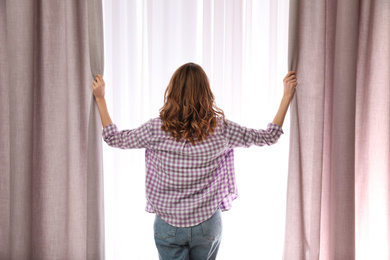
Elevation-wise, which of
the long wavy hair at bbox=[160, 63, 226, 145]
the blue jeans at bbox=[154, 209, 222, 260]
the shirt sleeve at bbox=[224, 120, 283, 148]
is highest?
the long wavy hair at bbox=[160, 63, 226, 145]

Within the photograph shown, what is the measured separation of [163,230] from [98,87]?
76cm

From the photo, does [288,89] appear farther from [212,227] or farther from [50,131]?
[50,131]

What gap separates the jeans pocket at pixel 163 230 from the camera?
1.47 metres

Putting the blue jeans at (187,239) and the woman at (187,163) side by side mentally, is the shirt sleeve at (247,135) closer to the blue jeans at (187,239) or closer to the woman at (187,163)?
the woman at (187,163)

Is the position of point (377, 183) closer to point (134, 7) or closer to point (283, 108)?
point (283, 108)

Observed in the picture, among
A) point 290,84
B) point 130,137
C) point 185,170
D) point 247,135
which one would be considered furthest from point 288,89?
point 130,137

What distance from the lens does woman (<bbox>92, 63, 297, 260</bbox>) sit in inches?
A: 57.2

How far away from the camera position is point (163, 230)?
1486 mm

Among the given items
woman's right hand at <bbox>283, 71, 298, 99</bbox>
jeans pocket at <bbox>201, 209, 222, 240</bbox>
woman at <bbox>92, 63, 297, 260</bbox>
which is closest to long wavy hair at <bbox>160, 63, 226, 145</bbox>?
woman at <bbox>92, 63, 297, 260</bbox>

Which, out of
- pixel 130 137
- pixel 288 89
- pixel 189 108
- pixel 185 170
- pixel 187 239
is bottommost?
pixel 187 239

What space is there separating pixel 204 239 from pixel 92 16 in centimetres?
122

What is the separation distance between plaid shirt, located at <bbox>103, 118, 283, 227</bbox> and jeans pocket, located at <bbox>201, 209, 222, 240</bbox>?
0.03 meters

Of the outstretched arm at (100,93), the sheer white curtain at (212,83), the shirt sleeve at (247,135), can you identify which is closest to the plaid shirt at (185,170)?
the shirt sleeve at (247,135)

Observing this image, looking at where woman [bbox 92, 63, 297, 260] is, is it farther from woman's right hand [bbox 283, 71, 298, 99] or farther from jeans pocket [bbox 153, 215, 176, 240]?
woman's right hand [bbox 283, 71, 298, 99]
